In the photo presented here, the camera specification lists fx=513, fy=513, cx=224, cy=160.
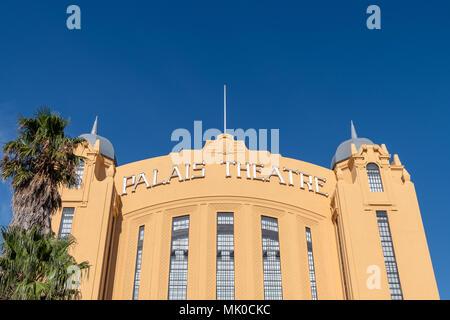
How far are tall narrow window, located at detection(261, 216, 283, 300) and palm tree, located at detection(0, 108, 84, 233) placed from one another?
16.1 meters

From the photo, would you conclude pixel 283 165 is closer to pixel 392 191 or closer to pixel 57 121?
pixel 392 191

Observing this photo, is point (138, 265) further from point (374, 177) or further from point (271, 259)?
point (374, 177)

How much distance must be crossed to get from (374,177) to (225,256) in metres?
→ 11.5

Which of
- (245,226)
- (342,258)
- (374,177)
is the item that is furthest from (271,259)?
(374,177)

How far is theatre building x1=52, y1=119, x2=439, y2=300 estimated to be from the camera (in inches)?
1215

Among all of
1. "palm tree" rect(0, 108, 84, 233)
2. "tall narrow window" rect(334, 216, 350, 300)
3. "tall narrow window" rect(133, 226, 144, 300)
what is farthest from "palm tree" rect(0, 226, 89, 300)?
"tall narrow window" rect(334, 216, 350, 300)

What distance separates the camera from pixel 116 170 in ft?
122

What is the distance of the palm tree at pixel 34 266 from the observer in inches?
612

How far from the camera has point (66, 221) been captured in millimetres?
32344

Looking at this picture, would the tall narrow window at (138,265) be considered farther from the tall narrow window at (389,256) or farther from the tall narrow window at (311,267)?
the tall narrow window at (389,256)

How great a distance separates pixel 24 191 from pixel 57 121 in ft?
10.4

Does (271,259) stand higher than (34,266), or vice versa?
(271,259)

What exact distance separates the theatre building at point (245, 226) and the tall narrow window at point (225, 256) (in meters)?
0.06
